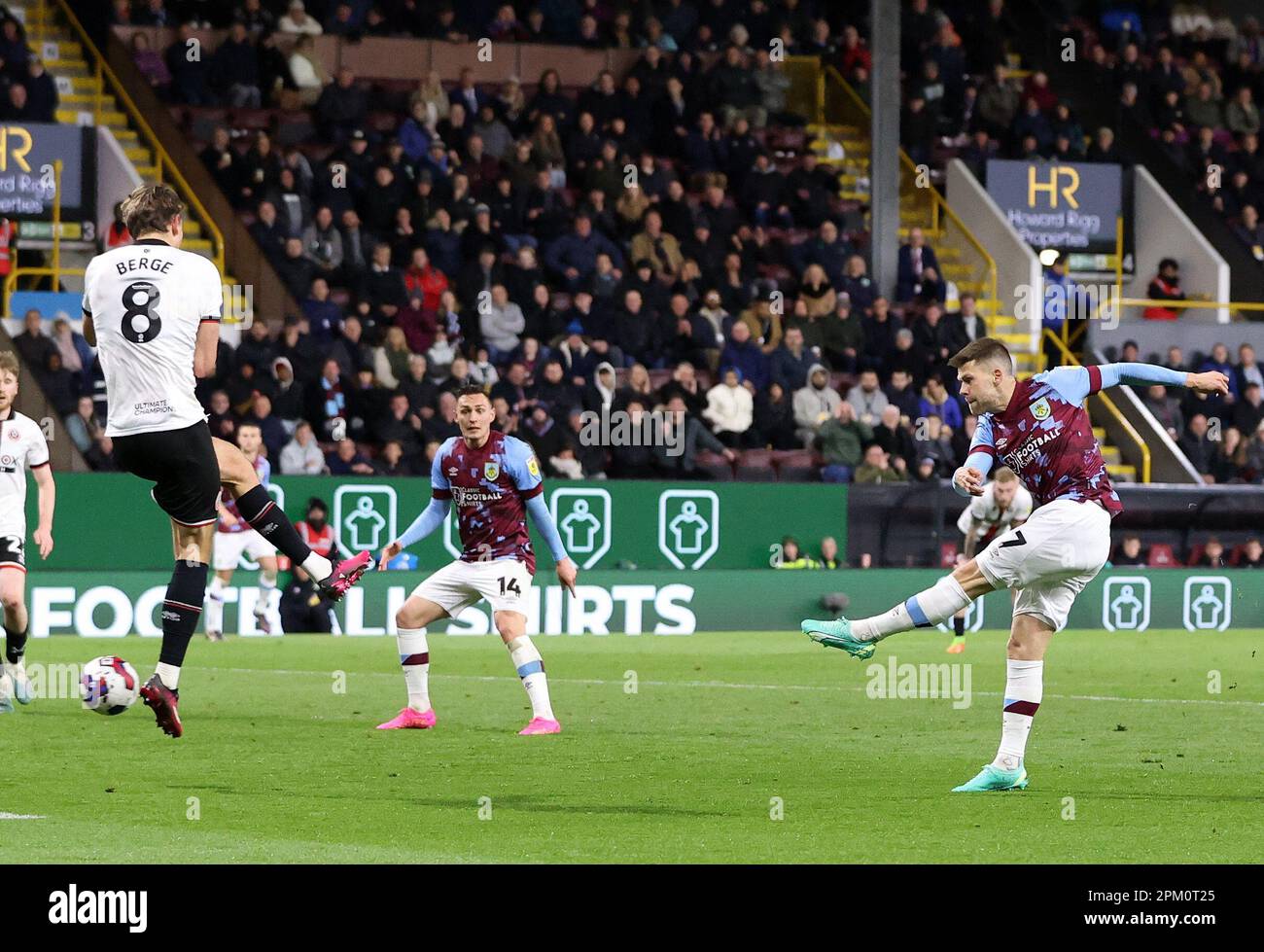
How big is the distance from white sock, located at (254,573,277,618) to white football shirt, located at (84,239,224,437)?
12.9m

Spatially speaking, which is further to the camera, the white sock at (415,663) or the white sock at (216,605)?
the white sock at (216,605)

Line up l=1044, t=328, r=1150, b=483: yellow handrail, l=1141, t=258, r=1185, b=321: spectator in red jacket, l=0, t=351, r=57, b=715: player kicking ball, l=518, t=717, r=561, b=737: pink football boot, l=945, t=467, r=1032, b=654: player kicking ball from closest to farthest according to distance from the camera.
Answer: l=518, t=717, r=561, b=737: pink football boot
l=0, t=351, r=57, b=715: player kicking ball
l=945, t=467, r=1032, b=654: player kicking ball
l=1044, t=328, r=1150, b=483: yellow handrail
l=1141, t=258, r=1185, b=321: spectator in red jacket

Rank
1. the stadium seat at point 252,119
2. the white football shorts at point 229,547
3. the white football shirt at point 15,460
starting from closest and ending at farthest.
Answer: the white football shirt at point 15,460 < the white football shorts at point 229,547 < the stadium seat at point 252,119

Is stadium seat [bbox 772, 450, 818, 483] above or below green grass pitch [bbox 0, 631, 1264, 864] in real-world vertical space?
above

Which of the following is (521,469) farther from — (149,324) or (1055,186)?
(1055,186)

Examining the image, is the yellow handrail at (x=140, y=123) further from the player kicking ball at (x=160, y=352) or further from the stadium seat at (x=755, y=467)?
the player kicking ball at (x=160, y=352)

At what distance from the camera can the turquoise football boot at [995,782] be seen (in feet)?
33.9

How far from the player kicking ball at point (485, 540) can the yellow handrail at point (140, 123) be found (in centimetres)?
1404

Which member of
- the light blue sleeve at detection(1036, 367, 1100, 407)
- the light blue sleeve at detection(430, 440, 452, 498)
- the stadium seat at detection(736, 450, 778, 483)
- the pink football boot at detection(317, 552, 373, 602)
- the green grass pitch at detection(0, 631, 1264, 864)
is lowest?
the green grass pitch at detection(0, 631, 1264, 864)

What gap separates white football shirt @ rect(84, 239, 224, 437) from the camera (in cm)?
956

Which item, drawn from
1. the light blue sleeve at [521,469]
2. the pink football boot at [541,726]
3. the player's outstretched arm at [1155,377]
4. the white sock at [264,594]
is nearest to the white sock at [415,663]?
the pink football boot at [541,726]

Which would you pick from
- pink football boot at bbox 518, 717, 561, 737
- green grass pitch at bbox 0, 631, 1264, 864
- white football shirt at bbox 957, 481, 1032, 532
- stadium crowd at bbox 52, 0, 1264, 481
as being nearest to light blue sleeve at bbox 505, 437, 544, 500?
pink football boot at bbox 518, 717, 561, 737

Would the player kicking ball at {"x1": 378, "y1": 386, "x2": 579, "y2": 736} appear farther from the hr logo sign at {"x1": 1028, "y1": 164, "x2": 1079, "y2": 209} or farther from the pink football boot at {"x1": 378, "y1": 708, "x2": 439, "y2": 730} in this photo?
the hr logo sign at {"x1": 1028, "y1": 164, "x2": 1079, "y2": 209}
